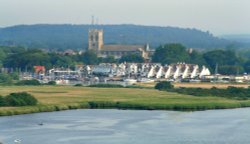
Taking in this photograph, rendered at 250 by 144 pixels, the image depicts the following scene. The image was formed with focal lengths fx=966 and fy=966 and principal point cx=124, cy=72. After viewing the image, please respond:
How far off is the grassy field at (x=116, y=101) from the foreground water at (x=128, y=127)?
1.16 m

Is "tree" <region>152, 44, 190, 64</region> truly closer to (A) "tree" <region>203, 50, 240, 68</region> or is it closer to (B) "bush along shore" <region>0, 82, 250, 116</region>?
(A) "tree" <region>203, 50, 240, 68</region>

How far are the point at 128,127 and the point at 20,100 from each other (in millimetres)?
7864

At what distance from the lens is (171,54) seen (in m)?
83.2

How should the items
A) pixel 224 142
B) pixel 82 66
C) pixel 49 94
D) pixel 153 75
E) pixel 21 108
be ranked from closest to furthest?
pixel 224 142
pixel 21 108
pixel 49 94
pixel 153 75
pixel 82 66

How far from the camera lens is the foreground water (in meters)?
→ 32.9

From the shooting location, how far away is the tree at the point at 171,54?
3231 inches

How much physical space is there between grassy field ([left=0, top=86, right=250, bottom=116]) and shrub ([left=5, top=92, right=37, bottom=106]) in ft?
1.63

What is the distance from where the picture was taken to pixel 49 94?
50156mm

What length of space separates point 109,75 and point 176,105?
2879cm

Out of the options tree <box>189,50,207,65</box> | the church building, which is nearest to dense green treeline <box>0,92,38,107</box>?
tree <box>189,50,207,65</box>

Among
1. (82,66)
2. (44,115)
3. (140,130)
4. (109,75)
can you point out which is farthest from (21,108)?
(82,66)

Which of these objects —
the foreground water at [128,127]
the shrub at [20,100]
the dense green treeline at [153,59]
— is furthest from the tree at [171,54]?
the shrub at [20,100]

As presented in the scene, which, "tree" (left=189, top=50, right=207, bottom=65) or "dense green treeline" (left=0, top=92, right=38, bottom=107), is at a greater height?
"tree" (left=189, top=50, right=207, bottom=65)

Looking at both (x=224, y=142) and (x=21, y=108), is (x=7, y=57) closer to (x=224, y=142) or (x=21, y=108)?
(x=21, y=108)
